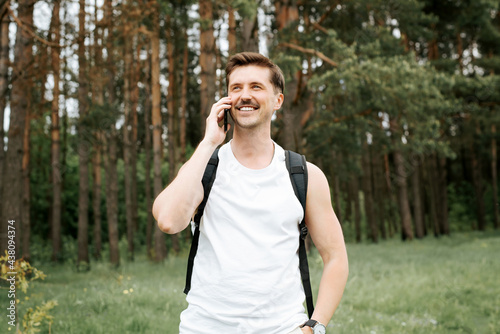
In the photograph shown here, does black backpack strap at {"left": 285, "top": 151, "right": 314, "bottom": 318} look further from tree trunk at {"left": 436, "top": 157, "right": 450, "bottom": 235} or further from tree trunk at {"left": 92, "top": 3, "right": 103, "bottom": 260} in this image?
tree trunk at {"left": 436, "top": 157, "right": 450, "bottom": 235}

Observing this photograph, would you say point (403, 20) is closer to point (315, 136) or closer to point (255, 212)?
point (315, 136)

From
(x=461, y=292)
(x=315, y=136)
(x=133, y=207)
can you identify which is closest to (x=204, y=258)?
(x=461, y=292)

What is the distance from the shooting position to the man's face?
7.59ft

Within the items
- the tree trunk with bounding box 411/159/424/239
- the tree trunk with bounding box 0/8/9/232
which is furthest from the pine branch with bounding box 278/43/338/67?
the tree trunk with bounding box 411/159/424/239

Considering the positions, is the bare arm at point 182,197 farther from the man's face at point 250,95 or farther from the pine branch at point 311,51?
the pine branch at point 311,51

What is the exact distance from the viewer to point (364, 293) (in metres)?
9.27

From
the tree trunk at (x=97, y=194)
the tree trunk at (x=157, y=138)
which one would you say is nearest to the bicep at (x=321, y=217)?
the tree trunk at (x=157, y=138)

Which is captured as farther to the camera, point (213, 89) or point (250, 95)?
point (213, 89)

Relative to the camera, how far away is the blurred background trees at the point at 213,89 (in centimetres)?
974

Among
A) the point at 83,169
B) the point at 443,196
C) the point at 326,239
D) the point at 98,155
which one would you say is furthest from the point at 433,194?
the point at 326,239

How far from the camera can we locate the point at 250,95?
2.31 m

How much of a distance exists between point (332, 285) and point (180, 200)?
866 millimetres

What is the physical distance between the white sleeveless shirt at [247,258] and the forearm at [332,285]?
0.58ft

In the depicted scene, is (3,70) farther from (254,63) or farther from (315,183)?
(315,183)
